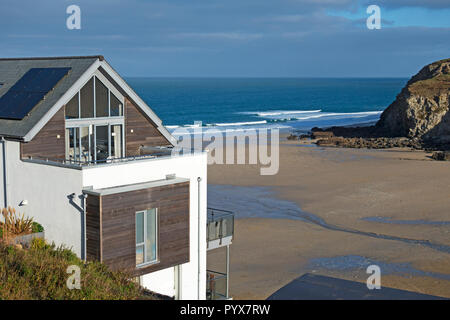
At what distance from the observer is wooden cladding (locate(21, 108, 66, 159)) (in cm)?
1630

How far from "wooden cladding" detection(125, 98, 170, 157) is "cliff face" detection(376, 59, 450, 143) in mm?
45018

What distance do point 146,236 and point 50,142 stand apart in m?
3.83

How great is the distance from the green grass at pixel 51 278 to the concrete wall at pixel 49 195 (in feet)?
→ 2.85

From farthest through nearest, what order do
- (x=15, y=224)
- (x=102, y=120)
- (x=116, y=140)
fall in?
(x=116, y=140), (x=102, y=120), (x=15, y=224)

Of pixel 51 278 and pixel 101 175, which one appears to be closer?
pixel 51 278

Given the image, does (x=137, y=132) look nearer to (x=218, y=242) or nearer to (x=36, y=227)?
(x=218, y=242)

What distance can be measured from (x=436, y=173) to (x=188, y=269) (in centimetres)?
2939

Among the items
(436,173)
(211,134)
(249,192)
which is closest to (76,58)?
(249,192)

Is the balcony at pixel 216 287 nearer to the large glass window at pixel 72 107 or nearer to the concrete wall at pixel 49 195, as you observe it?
the concrete wall at pixel 49 195

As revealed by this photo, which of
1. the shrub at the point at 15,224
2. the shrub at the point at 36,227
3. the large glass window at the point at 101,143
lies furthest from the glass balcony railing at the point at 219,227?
the shrub at the point at 15,224

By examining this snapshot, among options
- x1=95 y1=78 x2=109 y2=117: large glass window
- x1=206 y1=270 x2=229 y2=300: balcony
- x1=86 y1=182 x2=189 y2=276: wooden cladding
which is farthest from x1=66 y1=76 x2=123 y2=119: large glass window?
x1=206 y1=270 x2=229 y2=300: balcony

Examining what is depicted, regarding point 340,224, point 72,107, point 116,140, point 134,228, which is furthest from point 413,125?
point 134,228

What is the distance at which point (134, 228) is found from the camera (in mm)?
15352

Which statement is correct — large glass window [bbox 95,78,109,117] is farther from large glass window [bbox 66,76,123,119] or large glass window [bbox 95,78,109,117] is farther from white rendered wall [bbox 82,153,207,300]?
white rendered wall [bbox 82,153,207,300]
